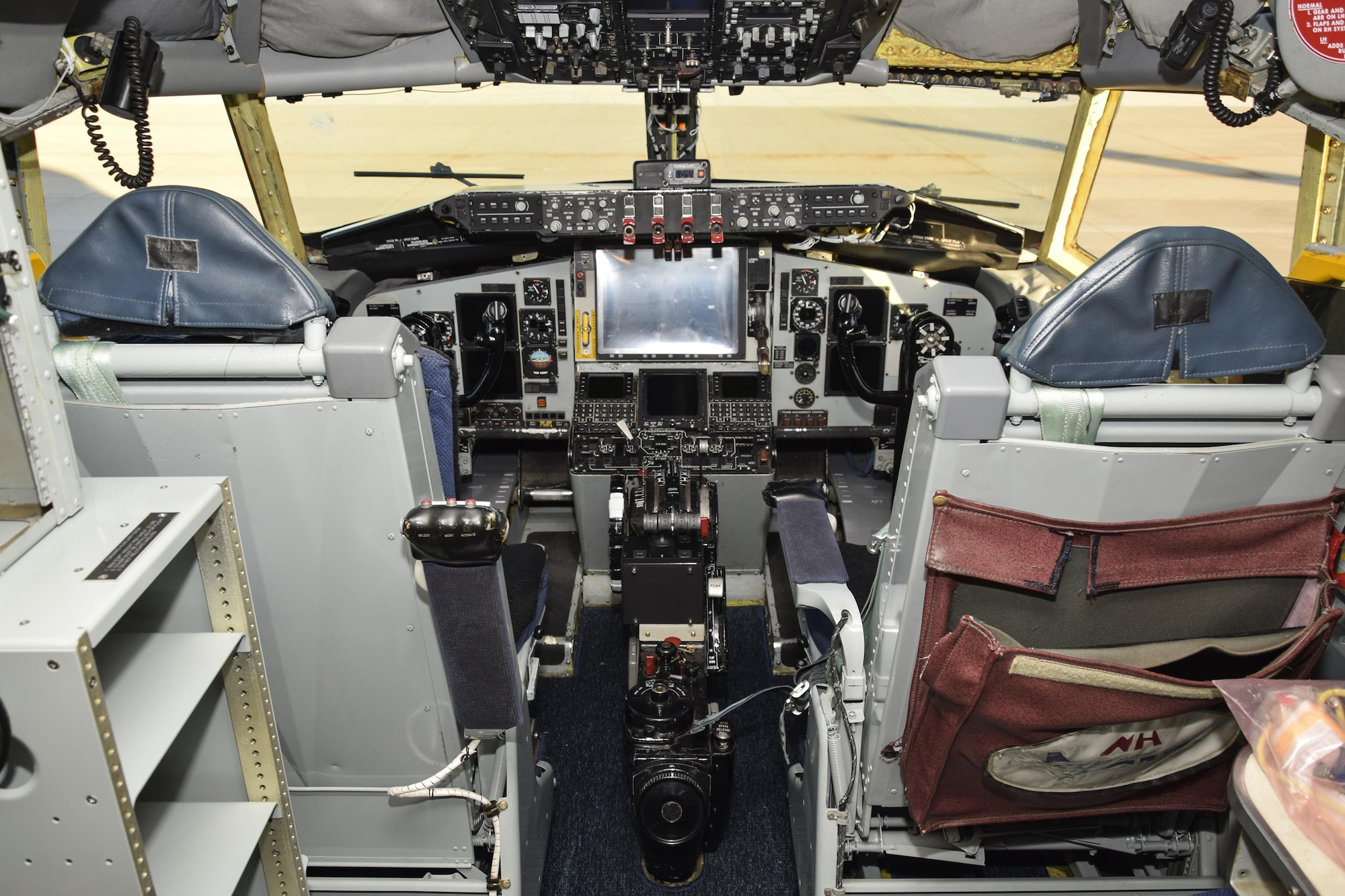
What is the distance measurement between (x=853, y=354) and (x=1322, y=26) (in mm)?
1958

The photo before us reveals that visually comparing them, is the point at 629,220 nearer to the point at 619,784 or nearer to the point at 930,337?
the point at 930,337

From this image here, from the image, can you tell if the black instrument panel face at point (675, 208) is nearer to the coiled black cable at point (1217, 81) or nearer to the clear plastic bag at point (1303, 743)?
the coiled black cable at point (1217, 81)

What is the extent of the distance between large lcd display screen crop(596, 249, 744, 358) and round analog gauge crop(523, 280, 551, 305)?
228 mm

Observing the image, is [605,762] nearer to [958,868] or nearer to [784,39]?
[958,868]

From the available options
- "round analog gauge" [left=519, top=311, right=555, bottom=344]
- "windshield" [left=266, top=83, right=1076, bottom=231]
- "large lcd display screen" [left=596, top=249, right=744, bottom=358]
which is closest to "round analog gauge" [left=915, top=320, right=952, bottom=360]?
"large lcd display screen" [left=596, top=249, right=744, bottom=358]

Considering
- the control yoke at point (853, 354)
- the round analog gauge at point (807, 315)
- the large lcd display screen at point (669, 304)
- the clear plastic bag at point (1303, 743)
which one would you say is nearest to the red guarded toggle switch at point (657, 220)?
the large lcd display screen at point (669, 304)

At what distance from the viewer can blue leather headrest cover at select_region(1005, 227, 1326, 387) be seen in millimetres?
1557

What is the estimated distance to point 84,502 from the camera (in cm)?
150

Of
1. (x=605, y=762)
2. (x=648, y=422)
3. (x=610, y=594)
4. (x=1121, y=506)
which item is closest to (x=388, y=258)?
(x=648, y=422)

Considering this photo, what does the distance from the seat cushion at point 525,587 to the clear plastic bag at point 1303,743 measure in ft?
5.22

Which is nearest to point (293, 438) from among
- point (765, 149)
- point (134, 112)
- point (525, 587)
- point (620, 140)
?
point (525, 587)

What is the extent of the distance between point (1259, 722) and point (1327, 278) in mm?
1605

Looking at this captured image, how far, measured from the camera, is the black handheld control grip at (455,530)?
1.64 m

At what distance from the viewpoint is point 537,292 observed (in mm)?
3930
